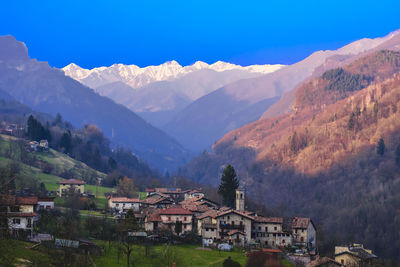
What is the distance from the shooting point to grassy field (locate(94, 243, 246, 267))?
55750mm

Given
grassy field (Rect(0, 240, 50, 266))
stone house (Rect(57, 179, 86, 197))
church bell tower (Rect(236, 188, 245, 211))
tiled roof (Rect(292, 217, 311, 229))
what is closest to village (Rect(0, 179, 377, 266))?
tiled roof (Rect(292, 217, 311, 229))

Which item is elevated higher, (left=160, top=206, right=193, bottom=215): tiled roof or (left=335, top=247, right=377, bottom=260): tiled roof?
(left=160, top=206, right=193, bottom=215): tiled roof

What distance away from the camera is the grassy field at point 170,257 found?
55750mm

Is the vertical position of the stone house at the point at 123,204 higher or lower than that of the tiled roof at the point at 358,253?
higher

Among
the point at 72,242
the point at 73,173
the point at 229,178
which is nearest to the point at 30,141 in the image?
the point at 73,173

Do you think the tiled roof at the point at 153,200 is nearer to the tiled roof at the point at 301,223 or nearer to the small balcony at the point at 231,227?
the small balcony at the point at 231,227

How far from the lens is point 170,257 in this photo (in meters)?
→ 57.8

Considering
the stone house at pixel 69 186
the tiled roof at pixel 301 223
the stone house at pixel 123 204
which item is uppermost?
the stone house at pixel 69 186

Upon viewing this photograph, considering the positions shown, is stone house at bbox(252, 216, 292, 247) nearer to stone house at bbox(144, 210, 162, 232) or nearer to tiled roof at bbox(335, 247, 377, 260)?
tiled roof at bbox(335, 247, 377, 260)

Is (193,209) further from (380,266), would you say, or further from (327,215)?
(327,215)

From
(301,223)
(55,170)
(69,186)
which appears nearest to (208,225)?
(301,223)

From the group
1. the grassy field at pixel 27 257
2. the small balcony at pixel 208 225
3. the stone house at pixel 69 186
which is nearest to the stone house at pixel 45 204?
the small balcony at pixel 208 225

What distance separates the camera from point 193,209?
83.1m

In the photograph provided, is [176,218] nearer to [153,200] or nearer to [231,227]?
[231,227]
